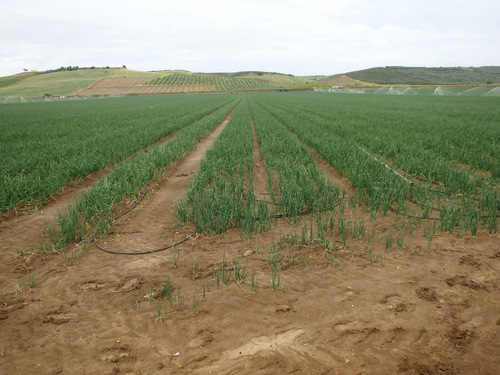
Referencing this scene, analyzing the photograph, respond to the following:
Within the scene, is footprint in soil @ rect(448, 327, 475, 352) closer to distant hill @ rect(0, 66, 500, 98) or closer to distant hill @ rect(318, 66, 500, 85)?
distant hill @ rect(0, 66, 500, 98)

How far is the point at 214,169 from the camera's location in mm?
5719

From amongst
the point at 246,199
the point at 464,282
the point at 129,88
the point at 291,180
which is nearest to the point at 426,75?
the point at 129,88

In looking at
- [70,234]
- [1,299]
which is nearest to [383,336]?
[1,299]

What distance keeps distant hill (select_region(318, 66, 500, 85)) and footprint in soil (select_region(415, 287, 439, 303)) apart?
90895mm

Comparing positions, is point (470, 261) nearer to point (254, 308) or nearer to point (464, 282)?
point (464, 282)

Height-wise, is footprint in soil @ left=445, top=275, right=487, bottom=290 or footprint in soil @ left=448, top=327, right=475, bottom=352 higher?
footprint in soil @ left=445, top=275, right=487, bottom=290

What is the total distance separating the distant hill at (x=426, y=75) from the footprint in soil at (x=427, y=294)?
298 ft

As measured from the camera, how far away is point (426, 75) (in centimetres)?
9119

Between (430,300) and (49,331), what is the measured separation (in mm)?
2760

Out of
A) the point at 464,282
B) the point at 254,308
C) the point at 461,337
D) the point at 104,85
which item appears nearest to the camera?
the point at 461,337

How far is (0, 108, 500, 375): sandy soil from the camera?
5.80 feet

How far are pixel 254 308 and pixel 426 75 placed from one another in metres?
110

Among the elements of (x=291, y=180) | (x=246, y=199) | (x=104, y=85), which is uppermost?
(x=104, y=85)

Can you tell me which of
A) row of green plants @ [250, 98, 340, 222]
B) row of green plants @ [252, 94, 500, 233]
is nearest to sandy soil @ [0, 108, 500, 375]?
row of green plants @ [252, 94, 500, 233]
